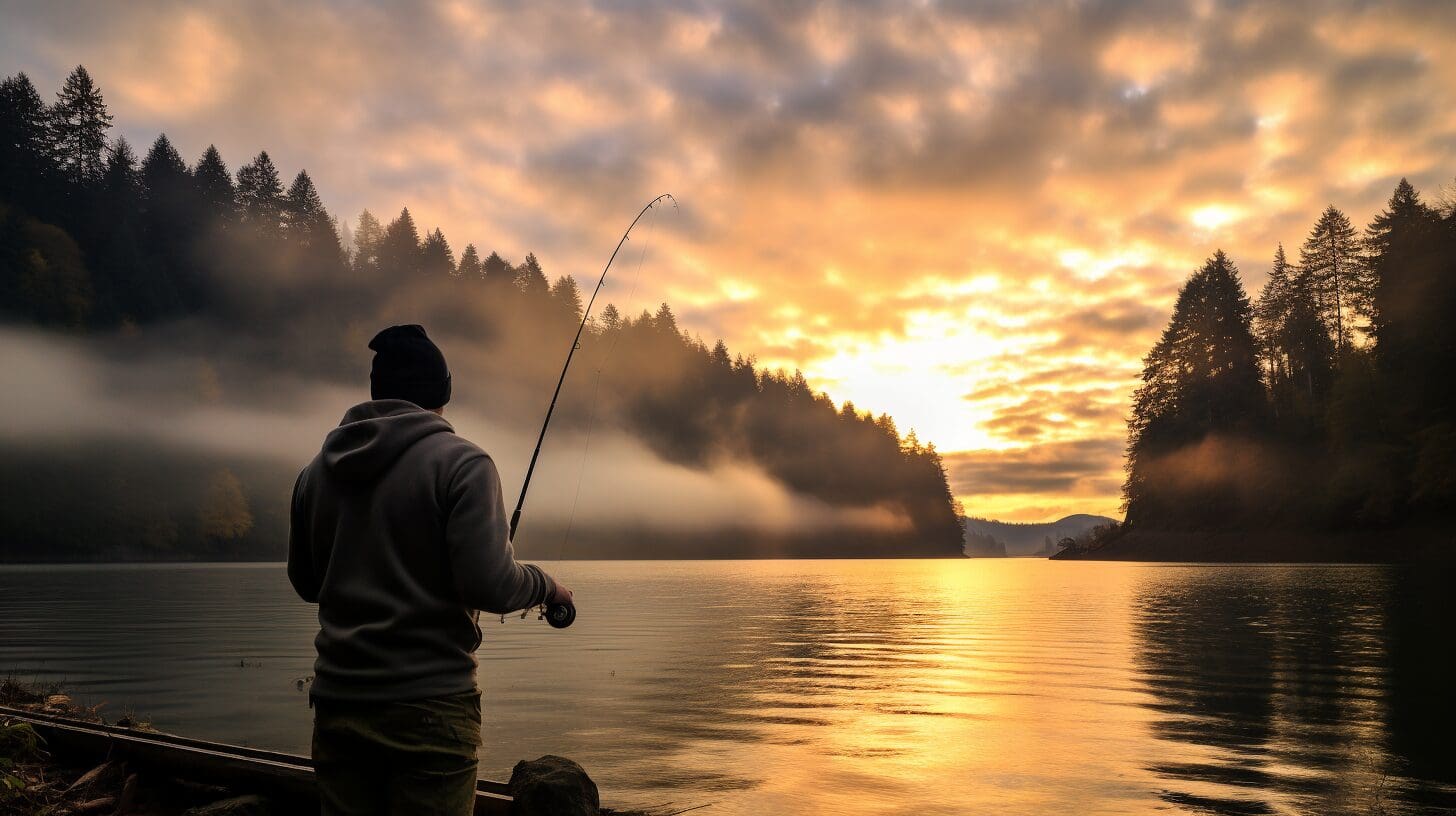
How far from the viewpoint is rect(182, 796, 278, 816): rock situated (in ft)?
17.5

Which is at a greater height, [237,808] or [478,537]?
[478,537]

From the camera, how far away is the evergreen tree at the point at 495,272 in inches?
4582

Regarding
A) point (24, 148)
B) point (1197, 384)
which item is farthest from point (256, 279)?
point (1197, 384)

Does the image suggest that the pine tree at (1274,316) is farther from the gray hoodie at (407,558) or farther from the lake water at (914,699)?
the gray hoodie at (407,558)

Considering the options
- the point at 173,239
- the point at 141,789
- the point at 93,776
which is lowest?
the point at 141,789

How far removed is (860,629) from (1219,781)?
17450 mm

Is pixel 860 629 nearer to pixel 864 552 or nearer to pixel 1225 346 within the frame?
pixel 1225 346

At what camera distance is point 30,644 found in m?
18.8

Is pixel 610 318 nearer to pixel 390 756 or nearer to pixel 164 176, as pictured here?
pixel 164 176

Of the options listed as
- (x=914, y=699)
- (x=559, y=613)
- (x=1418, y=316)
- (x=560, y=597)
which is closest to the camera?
(x=560, y=597)

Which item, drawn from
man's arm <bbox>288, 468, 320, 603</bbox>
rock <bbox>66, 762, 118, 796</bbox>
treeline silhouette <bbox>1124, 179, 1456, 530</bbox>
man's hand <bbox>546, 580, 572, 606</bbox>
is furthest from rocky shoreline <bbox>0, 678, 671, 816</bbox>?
treeline silhouette <bbox>1124, 179, 1456, 530</bbox>

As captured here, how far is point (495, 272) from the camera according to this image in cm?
11725

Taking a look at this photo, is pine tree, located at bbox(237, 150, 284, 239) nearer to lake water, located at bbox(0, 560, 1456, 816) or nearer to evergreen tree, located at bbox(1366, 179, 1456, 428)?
lake water, located at bbox(0, 560, 1456, 816)

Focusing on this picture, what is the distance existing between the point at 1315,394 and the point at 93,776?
91717 millimetres
